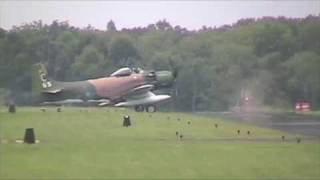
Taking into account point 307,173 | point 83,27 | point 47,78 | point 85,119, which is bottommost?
point 307,173

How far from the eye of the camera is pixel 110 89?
1078cm

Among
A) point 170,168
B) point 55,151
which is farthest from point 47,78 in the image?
point 170,168

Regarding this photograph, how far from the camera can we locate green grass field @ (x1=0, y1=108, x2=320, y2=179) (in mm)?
6590

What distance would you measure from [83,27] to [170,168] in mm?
4078

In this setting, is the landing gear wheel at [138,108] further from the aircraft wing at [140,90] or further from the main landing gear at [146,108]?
the aircraft wing at [140,90]

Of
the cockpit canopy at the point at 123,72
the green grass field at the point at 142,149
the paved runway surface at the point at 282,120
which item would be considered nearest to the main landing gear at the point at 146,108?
the green grass field at the point at 142,149

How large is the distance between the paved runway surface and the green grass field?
20 centimetres

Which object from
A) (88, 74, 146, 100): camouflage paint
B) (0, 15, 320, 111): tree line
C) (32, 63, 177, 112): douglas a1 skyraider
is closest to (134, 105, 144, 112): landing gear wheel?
(32, 63, 177, 112): douglas a1 skyraider

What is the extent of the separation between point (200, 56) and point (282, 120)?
6.95 ft

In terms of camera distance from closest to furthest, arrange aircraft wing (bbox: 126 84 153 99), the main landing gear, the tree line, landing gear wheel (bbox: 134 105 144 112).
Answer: the tree line → the main landing gear → landing gear wheel (bbox: 134 105 144 112) → aircraft wing (bbox: 126 84 153 99)

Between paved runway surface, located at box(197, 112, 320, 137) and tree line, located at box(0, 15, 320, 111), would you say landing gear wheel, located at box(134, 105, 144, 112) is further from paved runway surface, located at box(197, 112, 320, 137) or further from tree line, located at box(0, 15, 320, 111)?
paved runway surface, located at box(197, 112, 320, 137)

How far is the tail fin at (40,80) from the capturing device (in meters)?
9.53

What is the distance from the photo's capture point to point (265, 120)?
11281mm

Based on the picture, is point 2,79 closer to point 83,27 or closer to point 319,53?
point 83,27
